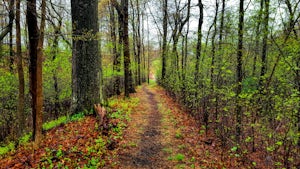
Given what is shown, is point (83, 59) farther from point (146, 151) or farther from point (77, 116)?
point (146, 151)

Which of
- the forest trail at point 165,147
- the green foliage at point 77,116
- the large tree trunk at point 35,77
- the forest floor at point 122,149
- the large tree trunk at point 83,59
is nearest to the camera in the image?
the forest floor at point 122,149

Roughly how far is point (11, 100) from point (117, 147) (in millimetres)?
7227

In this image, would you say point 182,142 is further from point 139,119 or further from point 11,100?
point 11,100

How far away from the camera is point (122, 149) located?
4996 millimetres

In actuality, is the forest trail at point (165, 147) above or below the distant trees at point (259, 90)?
below

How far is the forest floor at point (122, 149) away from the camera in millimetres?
4323

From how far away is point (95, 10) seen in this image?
22.8ft

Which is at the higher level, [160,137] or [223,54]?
[223,54]

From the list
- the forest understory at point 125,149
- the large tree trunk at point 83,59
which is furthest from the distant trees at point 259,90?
the large tree trunk at point 83,59

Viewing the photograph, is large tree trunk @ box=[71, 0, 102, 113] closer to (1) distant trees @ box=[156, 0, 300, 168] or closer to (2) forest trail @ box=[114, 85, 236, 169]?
(2) forest trail @ box=[114, 85, 236, 169]

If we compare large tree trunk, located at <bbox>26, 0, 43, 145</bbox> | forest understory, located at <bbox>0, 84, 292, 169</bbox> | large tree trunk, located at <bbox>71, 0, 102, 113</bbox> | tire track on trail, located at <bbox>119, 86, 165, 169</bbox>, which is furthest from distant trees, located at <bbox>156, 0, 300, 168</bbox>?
large tree trunk, located at <bbox>26, 0, 43, 145</bbox>

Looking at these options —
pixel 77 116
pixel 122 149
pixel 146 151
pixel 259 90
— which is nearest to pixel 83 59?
pixel 77 116

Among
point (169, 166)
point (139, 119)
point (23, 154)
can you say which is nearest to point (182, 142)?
point (169, 166)

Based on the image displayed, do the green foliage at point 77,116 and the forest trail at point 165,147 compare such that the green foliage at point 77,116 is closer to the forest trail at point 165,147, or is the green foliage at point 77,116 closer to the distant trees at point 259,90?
the forest trail at point 165,147
